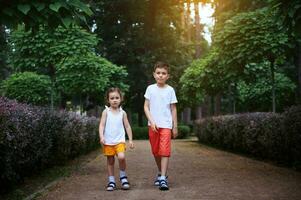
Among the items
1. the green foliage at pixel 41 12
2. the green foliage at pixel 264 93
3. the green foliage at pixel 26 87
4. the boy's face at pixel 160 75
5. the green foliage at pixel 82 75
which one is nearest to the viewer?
the green foliage at pixel 41 12

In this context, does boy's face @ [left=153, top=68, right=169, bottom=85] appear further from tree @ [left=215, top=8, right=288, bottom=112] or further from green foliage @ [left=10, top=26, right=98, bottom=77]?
green foliage @ [left=10, top=26, right=98, bottom=77]

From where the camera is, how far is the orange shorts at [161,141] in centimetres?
763

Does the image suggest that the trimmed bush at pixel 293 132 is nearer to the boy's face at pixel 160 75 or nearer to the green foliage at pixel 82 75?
the boy's face at pixel 160 75

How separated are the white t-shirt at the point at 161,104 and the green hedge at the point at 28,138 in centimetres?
200

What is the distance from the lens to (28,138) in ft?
26.7

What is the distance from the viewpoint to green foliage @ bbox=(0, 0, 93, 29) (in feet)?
19.9

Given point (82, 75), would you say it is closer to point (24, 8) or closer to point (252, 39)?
point (252, 39)

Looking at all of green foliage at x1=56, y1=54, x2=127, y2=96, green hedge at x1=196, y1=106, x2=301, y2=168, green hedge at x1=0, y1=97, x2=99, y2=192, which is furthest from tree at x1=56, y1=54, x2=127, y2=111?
green hedge at x1=0, y1=97, x2=99, y2=192

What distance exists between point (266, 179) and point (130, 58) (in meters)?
29.8

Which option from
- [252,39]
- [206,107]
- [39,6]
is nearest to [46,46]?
[252,39]

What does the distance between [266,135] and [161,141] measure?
16.0 feet

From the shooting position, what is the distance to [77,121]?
13727mm

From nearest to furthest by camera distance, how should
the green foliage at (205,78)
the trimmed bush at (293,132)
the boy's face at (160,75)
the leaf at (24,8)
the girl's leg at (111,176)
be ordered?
the leaf at (24,8), the girl's leg at (111,176), the boy's face at (160,75), the trimmed bush at (293,132), the green foliage at (205,78)

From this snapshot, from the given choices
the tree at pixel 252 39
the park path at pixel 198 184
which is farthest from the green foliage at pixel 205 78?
the park path at pixel 198 184
